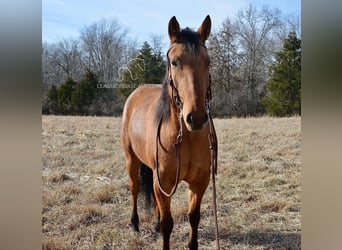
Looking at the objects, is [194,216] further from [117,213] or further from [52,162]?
[52,162]

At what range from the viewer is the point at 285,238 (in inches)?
75.2

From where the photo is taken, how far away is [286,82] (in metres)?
1.91

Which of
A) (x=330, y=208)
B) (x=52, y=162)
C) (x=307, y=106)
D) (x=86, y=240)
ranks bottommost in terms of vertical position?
(x=86, y=240)

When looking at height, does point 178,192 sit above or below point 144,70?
below

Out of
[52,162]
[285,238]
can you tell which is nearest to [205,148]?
[285,238]

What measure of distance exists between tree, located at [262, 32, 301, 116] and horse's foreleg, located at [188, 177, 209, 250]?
28.8 inches

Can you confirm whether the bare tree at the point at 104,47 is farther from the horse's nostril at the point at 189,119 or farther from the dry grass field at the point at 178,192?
the horse's nostril at the point at 189,119

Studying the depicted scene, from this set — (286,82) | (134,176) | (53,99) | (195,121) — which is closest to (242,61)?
(286,82)

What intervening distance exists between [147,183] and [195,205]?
524 mm

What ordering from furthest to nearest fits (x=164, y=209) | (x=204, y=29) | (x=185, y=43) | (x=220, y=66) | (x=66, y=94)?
(x=220, y=66) → (x=66, y=94) → (x=164, y=209) → (x=204, y=29) → (x=185, y=43)

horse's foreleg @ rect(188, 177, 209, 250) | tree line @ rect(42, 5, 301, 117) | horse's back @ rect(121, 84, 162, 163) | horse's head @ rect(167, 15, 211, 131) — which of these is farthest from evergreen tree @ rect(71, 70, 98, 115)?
horse's foreleg @ rect(188, 177, 209, 250)

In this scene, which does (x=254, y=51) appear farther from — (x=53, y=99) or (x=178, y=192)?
(x=53, y=99)

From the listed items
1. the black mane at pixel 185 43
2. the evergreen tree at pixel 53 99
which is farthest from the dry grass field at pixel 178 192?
the black mane at pixel 185 43

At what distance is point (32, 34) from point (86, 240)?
4.10ft
